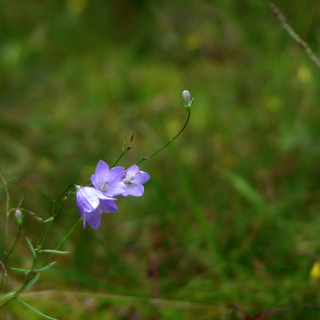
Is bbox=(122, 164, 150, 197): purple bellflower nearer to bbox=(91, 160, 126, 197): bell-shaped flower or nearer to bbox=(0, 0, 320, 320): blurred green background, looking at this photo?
bbox=(91, 160, 126, 197): bell-shaped flower

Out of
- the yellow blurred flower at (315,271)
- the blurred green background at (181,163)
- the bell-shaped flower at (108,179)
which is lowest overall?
the blurred green background at (181,163)

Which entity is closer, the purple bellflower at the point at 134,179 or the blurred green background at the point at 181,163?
the purple bellflower at the point at 134,179

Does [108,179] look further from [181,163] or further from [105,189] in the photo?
[181,163]

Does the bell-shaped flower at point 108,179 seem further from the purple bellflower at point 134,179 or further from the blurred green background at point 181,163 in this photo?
the blurred green background at point 181,163

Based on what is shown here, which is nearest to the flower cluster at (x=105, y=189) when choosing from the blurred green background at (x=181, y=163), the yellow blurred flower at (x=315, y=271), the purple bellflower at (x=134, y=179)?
the purple bellflower at (x=134, y=179)

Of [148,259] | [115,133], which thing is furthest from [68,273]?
[115,133]
